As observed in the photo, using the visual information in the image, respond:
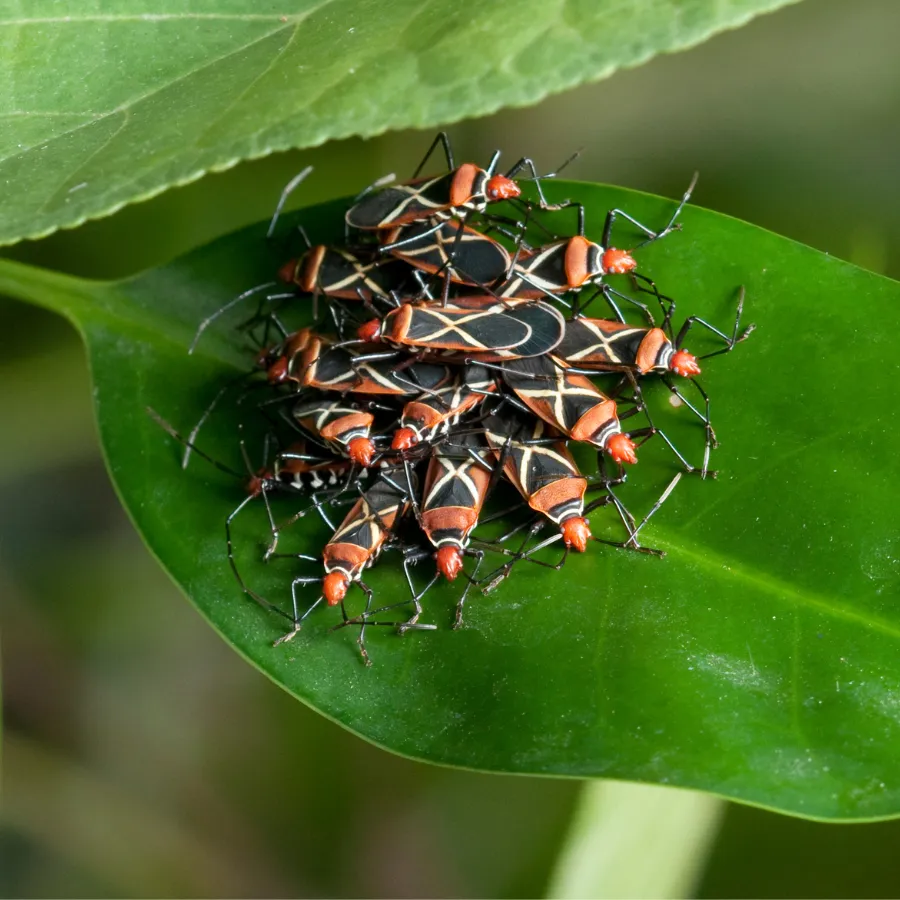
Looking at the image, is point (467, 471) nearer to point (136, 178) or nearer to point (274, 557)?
point (274, 557)

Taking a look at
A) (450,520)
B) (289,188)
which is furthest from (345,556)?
(289,188)

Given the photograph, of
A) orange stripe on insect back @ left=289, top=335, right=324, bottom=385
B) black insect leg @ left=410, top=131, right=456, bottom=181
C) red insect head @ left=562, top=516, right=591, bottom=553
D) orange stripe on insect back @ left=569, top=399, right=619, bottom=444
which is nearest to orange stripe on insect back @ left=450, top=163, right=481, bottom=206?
black insect leg @ left=410, top=131, right=456, bottom=181

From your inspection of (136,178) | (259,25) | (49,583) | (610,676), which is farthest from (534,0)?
(49,583)

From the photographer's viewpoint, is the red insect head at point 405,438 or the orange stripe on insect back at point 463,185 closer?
the red insect head at point 405,438

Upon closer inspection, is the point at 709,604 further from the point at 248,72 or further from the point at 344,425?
the point at 248,72

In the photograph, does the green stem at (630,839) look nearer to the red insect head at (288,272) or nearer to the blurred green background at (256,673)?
the blurred green background at (256,673)

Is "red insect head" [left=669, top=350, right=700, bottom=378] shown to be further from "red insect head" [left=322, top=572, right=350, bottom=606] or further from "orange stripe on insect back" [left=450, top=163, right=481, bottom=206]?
"red insect head" [left=322, top=572, right=350, bottom=606]

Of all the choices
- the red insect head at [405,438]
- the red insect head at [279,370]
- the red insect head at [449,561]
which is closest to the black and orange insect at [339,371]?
the red insect head at [279,370]
